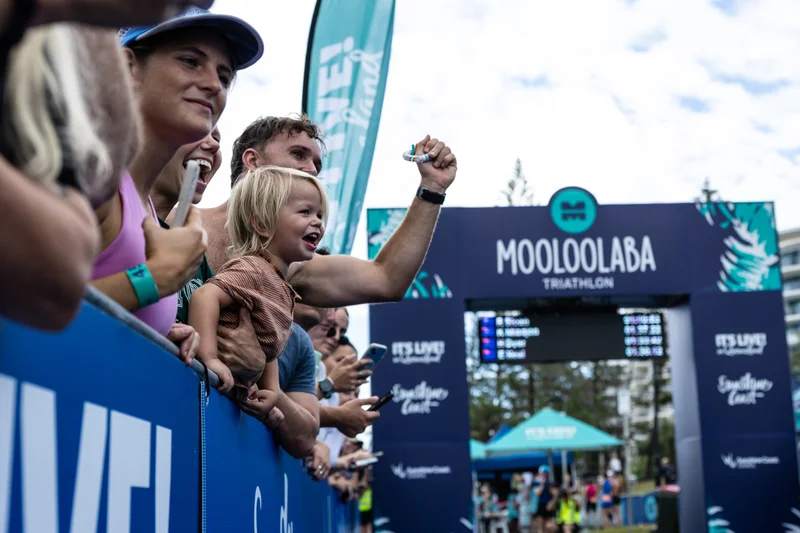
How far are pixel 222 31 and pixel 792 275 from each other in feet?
291

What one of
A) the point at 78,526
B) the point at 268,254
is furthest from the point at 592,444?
the point at 78,526

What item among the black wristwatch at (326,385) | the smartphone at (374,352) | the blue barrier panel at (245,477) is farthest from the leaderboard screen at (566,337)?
the blue barrier panel at (245,477)

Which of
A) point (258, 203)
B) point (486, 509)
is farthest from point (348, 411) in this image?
point (486, 509)

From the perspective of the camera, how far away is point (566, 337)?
12.0 metres

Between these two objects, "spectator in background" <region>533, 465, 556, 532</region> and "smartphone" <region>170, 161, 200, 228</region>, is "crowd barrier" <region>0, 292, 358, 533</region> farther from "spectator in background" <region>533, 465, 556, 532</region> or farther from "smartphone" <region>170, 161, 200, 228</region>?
"spectator in background" <region>533, 465, 556, 532</region>

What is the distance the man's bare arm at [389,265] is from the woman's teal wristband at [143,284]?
1.49 m

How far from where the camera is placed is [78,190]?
0.84 m

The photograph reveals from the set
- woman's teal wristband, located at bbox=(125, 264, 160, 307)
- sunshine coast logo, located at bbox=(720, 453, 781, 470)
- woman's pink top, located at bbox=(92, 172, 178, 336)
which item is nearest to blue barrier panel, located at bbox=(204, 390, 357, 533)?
woman's pink top, located at bbox=(92, 172, 178, 336)

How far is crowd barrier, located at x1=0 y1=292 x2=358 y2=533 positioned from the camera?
0.92m

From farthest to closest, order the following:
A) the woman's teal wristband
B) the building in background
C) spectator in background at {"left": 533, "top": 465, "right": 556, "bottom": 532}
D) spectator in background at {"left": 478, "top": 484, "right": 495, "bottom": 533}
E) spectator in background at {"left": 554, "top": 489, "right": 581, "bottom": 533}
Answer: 1. the building in background
2. spectator in background at {"left": 478, "top": 484, "right": 495, "bottom": 533}
3. spectator in background at {"left": 533, "top": 465, "right": 556, "bottom": 532}
4. spectator in background at {"left": 554, "top": 489, "right": 581, "bottom": 533}
5. the woman's teal wristband

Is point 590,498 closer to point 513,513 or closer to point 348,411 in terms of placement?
point 513,513

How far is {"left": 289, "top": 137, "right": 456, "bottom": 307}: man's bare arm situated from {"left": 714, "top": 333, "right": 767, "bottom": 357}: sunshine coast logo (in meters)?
10.2

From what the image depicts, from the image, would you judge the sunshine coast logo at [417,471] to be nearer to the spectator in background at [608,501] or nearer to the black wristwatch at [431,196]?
the black wristwatch at [431,196]

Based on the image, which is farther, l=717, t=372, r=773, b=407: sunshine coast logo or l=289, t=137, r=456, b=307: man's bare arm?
l=717, t=372, r=773, b=407: sunshine coast logo
